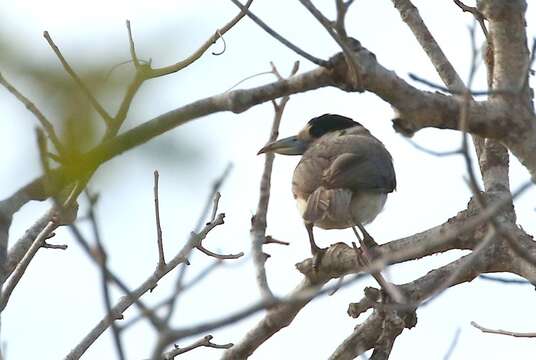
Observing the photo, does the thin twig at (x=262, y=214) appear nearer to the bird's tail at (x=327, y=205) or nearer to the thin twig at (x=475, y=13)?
the thin twig at (x=475, y=13)

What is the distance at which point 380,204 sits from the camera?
679 centimetres

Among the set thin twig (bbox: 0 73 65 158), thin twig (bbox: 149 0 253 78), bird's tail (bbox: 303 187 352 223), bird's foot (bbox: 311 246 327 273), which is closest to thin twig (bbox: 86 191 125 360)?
thin twig (bbox: 0 73 65 158)

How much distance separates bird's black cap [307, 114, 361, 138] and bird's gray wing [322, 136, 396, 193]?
45 centimetres

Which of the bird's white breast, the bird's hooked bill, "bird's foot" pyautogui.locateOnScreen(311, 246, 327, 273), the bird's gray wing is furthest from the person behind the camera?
the bird's hooked bill

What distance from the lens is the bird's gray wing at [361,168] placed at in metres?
6.54

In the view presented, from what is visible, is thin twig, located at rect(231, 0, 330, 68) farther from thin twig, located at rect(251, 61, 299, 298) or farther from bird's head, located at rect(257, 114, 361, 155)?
bird's head, located at rect(257, 114, 361, 155)

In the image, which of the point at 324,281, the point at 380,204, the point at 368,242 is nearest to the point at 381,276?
the point at 324,281

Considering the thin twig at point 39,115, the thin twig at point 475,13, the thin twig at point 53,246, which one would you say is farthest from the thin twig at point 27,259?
the thin twig at point 475,13

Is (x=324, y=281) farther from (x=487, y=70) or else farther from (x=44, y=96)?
(x=44, y=96)

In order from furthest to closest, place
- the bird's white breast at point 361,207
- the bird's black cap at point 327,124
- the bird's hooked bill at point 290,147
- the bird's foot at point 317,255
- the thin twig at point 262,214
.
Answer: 1. the bird's black cap at point 327,124
2. the bird's hooked bill at point 290,147
3. the bird's white breast at point 361,207
4. the bird's foot at point 317,255
5. the thin twig at point 262,214

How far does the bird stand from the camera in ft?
20.6

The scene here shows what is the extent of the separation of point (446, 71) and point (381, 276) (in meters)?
1.92

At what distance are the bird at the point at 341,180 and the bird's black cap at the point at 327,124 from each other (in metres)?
0.14

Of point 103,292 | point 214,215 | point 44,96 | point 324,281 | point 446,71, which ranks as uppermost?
point 446,71
